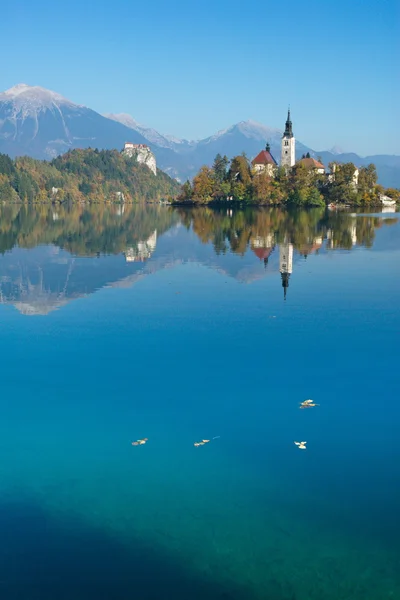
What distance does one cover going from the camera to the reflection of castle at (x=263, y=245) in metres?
44.5

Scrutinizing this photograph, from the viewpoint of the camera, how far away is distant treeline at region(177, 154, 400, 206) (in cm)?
14238

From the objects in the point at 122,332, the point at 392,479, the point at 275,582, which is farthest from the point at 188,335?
the point at 275,582

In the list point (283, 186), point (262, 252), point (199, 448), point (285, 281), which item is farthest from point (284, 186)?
point (199, 448)

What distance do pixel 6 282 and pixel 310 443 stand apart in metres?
23.9

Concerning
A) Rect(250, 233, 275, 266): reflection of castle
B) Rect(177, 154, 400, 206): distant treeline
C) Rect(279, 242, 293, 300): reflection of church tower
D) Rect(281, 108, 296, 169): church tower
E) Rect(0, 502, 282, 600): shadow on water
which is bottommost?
Rect(0, 502, 282, 600): shadow on water

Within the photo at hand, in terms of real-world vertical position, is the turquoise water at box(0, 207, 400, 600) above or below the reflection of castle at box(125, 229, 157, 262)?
below

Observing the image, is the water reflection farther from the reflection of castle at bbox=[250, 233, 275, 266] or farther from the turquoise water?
the turquoise water

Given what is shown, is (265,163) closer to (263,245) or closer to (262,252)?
(263,245)

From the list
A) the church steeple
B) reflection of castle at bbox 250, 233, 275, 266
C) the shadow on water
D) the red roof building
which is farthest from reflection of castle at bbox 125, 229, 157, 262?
the red roof building

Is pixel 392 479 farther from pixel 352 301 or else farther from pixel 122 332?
pixel 352 301

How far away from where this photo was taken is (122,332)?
21938mm

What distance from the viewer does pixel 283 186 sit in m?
146

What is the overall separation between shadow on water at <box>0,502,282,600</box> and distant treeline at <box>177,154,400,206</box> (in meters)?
135

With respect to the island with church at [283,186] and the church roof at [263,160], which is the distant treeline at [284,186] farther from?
the church roof at [263,160]
